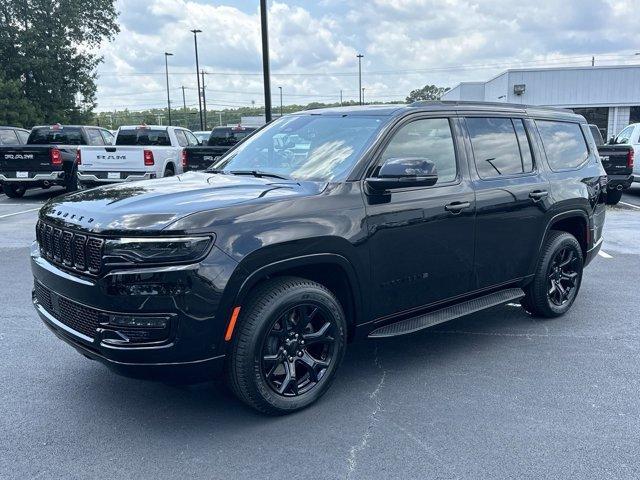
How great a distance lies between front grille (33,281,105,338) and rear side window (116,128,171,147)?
1143 centimetres

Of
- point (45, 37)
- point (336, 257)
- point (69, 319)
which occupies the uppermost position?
point (45, 37)

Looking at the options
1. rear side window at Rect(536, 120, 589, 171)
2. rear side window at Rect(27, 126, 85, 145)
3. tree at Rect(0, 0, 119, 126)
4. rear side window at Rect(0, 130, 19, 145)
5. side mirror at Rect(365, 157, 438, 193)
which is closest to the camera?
side mirror at Rect(365, 157, 438, 193)

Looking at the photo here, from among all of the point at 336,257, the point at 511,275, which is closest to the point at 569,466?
the point at 336,257

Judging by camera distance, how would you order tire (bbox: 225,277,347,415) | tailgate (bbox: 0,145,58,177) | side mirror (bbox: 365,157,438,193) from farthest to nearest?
tailgate (bbox: 0,145,58,177) → side mirror (bbox: 365,157,438,193) → tire (bbox: 225,277,347,415)

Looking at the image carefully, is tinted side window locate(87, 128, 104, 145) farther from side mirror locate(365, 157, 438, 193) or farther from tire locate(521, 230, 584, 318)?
side mirror locate(365, 157, 438, 193)

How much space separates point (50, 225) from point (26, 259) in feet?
16.2

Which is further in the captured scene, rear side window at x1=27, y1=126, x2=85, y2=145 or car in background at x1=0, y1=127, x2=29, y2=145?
rear side window at x1=27, y1=126, x2=85, y2=145

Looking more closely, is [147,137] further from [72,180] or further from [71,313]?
[71,313]

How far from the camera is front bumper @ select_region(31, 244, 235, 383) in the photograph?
10.1 feet

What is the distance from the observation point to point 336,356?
3.78 m

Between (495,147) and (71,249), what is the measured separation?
336cm

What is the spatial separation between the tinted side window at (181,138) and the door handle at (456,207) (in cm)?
1176

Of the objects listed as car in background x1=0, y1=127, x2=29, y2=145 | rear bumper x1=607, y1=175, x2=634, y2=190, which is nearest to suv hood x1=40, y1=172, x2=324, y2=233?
rear bumper x1=607, y1=175, x2=634, y2=190

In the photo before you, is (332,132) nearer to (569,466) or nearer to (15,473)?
(569,466)
